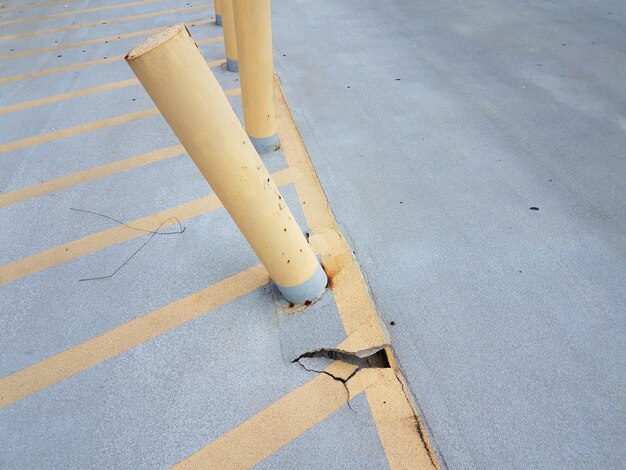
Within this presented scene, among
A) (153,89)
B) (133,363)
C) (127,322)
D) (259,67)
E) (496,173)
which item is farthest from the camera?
(496,173)

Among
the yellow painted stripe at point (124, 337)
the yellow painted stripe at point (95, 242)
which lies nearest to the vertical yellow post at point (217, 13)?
the yellow painted stripe at point (95, 242)

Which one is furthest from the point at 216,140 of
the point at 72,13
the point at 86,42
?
the point at 72,13

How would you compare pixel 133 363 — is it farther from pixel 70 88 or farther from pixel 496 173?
pixel 70 88

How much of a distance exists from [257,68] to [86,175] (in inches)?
74.7

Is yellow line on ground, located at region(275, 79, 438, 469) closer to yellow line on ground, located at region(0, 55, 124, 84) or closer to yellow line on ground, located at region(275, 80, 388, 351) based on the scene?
yellow line on ground, located at region(275, 80, 388, 351)

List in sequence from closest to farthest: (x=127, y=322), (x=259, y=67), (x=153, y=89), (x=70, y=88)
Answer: (x=153, y=89)
(x=127, y=322)
(x=259, y=67)
(x=70, y=88)

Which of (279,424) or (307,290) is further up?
(307,290)

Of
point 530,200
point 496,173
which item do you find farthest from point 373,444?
point 496,173

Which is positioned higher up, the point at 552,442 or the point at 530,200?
the point at 530,200

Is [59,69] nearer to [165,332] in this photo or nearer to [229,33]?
[229,33]

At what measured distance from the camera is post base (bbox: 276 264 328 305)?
2.32m

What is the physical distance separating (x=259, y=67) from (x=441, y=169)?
1.84m

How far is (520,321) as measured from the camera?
2.32 metres

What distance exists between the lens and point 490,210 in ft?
10.0
